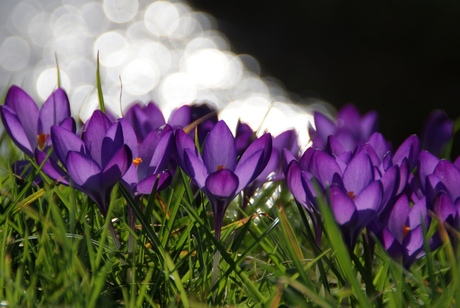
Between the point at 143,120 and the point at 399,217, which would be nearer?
the point at 399,217

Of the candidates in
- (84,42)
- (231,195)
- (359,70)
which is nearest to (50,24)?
(84,42)

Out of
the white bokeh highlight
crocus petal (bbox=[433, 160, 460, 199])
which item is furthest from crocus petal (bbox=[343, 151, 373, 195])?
the white bokeh highlight

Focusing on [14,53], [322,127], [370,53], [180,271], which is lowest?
[14,53]

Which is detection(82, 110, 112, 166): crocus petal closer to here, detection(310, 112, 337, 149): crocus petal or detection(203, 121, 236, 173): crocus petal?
detection(203, 121, 236, 173): crocus petal

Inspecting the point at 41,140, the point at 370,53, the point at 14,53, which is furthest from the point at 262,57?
the point at 41,140

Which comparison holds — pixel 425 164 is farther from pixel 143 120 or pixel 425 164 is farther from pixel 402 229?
pixel 143 120

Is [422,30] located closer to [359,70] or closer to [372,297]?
[359,70]
